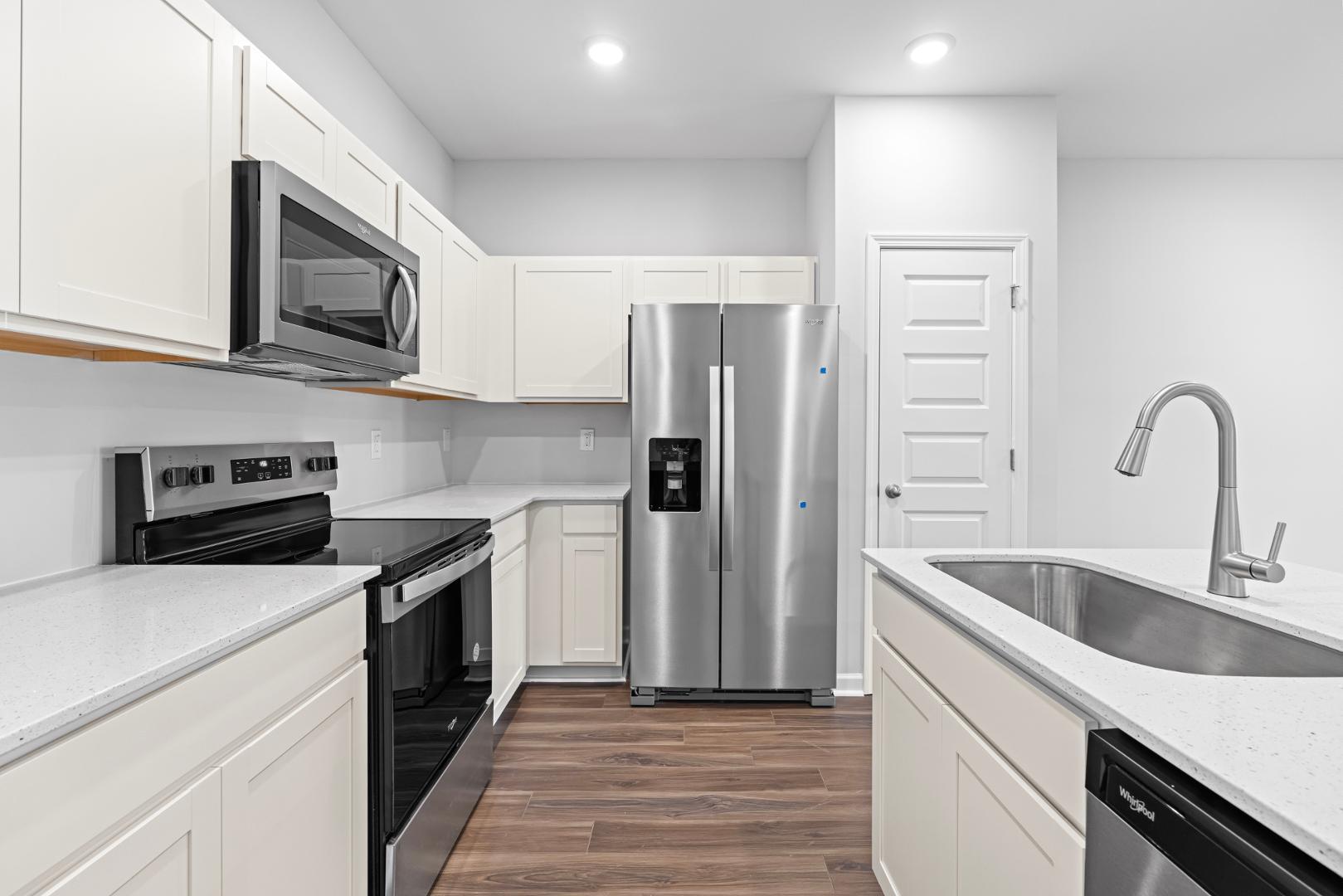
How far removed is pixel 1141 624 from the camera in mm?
1394

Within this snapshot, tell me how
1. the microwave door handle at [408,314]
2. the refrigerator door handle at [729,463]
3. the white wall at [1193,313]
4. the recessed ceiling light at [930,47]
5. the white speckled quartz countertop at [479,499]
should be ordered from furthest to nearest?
the white wall at [1193,313] < the refrigerator door handle at [729,463] < the recessed ceiling light at [930,47] < the white speckled quartz countertop at [479,499] < the microwave door handle at [408,314]

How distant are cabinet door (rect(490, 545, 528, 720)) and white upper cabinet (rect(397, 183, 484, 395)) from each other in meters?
0.80

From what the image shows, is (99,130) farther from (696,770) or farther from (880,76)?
(880,76)

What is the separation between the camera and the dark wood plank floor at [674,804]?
1.81 meters

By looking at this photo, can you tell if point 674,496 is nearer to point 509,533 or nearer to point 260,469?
point 509,533

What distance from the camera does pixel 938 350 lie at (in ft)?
10.1

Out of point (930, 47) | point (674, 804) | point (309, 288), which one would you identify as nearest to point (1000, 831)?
point (674, 804)

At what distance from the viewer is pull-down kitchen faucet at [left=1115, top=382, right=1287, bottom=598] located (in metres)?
1.17

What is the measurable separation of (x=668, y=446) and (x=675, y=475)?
14 cm

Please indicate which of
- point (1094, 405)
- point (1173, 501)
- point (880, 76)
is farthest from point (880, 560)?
point (1173, 501)

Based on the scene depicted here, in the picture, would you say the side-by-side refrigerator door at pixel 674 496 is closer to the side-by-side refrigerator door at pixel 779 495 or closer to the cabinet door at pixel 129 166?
the side-by-side refrigerator door at pixel 779 495

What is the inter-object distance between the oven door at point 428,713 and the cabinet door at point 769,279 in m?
1.97

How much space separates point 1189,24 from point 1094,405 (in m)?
1.91

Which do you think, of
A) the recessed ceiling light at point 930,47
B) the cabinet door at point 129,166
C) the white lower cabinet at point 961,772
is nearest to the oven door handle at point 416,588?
the cabinet door at point 129,166
